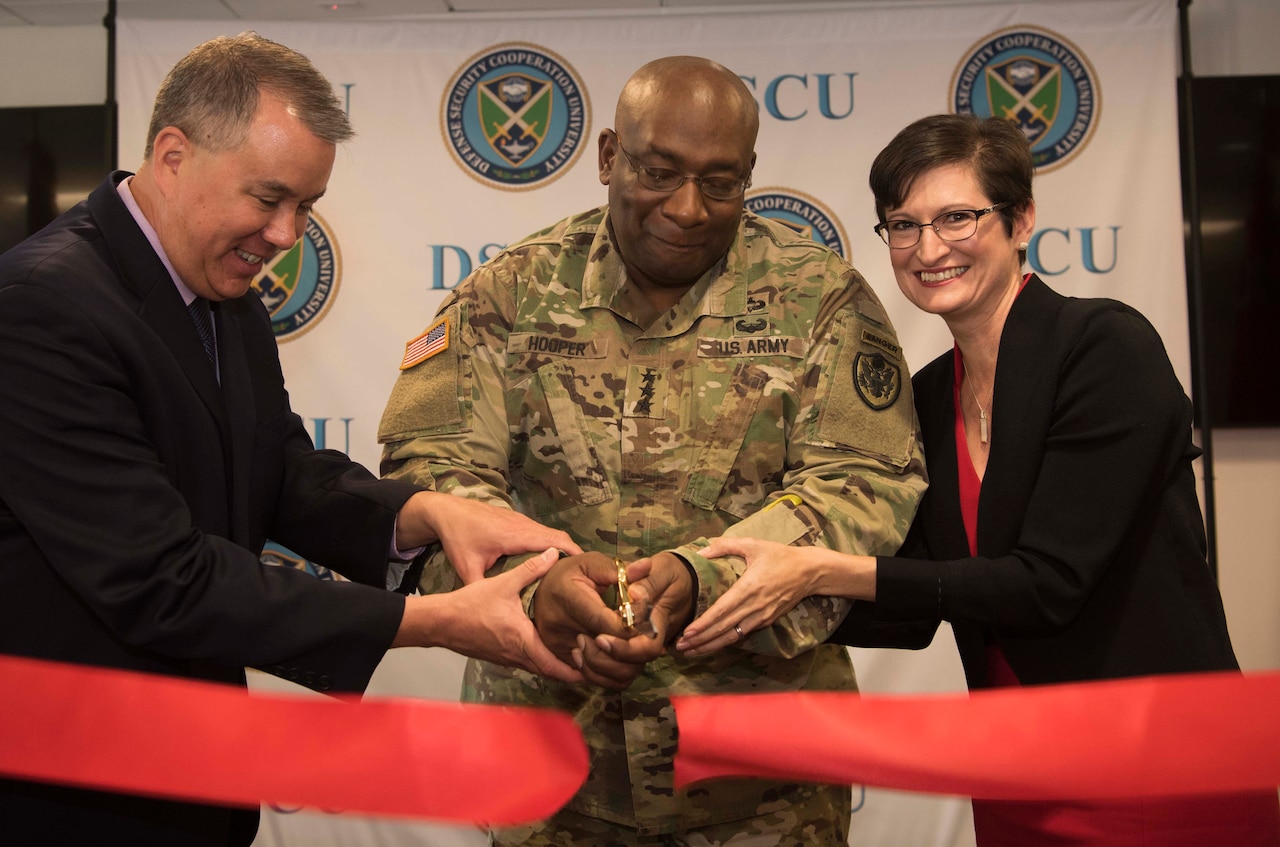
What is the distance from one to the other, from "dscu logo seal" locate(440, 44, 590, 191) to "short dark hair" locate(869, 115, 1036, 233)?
82.5 inches

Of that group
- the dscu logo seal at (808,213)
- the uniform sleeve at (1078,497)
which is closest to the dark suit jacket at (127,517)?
the uniform sleeve at (1078,497)

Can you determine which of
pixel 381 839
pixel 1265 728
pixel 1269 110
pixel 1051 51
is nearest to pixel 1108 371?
pixel 1265 728

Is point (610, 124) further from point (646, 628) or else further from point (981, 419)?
point (646, 628)

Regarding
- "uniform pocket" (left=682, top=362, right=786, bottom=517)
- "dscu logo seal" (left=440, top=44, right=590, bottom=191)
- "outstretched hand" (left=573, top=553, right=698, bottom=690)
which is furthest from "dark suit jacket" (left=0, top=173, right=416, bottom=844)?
"dscu logo seal" (left=440, top=44, right=590, bottom=191)

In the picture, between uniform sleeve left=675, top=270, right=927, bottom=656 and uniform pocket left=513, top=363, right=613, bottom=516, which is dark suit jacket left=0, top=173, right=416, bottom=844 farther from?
uniform sleeve left=675, top=270, right=927, bottom=656

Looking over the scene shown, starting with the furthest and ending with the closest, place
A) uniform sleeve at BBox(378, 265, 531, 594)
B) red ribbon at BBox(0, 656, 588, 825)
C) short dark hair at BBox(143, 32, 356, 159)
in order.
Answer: uniform sleeve at BBox(378, 265, 531, 594), short dark hair at BBox(143, 32, 356, 159), red ribbon at BBox(0, 656, 588, 825)

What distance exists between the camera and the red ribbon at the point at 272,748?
4.83ft

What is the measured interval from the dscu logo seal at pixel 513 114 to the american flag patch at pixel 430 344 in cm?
195

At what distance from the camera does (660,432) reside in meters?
2.13

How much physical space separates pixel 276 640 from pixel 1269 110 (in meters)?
4.15

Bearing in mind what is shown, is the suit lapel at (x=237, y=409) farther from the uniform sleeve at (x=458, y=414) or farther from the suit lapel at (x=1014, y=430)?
the suit lapel at (x=1014, y=430)

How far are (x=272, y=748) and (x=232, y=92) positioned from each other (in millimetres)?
989

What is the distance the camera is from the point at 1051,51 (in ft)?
13.0

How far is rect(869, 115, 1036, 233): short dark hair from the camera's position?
208cm
